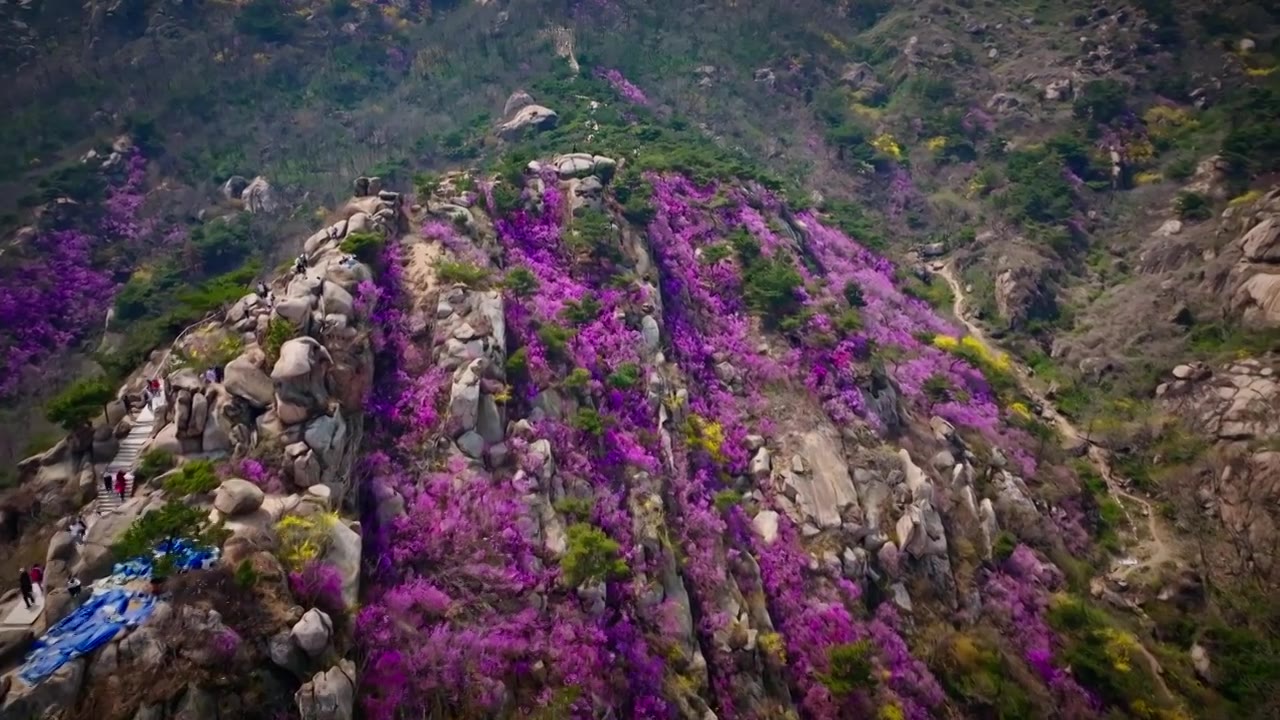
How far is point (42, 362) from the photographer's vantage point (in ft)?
163

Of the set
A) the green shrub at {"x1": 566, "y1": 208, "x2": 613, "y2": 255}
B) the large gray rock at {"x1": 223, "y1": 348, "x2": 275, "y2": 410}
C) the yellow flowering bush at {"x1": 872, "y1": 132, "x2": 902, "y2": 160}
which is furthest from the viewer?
the yellow flowering bush at {"x1": 872, "y1": 132, "x2": 902, "y2": 160}

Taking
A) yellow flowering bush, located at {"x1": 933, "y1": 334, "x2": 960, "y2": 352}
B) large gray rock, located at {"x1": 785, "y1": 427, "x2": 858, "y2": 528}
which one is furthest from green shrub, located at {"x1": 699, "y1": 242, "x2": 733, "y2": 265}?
yellow flowering bush, located at {"x1": 933, "y1": 334, "x2": 960, "y2": 352}

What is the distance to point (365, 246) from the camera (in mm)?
29516

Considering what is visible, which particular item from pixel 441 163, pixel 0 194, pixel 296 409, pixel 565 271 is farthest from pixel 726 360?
pixel 0 194

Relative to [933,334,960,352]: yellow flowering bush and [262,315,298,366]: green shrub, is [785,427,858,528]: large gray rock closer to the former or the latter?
[933,334,960,352]: yellow flowering bush

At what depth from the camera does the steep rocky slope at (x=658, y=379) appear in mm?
21250

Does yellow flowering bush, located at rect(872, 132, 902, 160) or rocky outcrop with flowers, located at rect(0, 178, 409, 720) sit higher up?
rocky outcrop with flowers, located at rect(0, 178, 409, 720)

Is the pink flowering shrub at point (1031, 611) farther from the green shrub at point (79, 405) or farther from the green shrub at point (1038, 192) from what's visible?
the green shrub at point (1038, 192)

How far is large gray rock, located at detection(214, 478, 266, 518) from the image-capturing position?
19188 millimetres

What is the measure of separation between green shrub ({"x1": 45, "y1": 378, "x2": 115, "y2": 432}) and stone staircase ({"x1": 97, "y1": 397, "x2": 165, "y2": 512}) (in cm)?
123

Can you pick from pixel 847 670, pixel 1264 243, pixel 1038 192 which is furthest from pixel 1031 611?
pixel 1038 192

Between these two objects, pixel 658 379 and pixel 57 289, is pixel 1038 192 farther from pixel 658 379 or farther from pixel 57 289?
pixel 57 289

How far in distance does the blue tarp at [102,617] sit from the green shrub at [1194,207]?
73.4 metres

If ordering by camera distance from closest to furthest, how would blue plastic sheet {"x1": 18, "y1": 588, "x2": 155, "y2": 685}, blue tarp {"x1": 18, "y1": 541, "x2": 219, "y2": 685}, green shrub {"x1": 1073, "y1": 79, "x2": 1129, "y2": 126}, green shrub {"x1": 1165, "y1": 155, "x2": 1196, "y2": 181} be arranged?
blue plastic sheet {"x1": 18, "y1": 588, "x2": 155, "y2": 685}
blue tarp {"x1": 18, "y1": 541, "x2": 219, "y2": 685}
green shrub {"x1": 1165, "y1": 155, "x2": 1196, "y2": 181}
green shrub {"x1": 1073, "y1": 79, "x2": 1129, "y2": 126}
